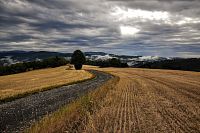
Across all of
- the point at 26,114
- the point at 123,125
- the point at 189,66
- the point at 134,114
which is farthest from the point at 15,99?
the point at 189,66

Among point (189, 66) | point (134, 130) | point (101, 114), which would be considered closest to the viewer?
point (134, 130)

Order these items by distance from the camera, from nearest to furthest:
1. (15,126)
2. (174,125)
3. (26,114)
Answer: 1. (174,125)
2. (15,126)
3. (26,114)

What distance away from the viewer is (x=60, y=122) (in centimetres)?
1463

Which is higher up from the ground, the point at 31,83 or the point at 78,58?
the point at 78,58

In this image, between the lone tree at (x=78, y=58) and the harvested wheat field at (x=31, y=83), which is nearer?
the harvested wheat field at (x=31, y=83)

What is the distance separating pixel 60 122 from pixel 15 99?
631 inches

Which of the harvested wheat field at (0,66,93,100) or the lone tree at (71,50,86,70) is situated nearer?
the harvested wheat field at (0,66,93,100)

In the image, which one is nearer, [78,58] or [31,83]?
[31,83]

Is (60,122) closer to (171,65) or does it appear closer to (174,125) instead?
(174,125)

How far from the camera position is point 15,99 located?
2938 cm

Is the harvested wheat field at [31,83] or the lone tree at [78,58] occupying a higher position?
the lone tree at [78,58]

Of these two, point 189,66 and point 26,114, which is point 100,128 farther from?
point 189,66

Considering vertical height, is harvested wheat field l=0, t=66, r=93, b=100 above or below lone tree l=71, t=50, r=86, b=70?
below

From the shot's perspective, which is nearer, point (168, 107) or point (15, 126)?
point (15, 126)
